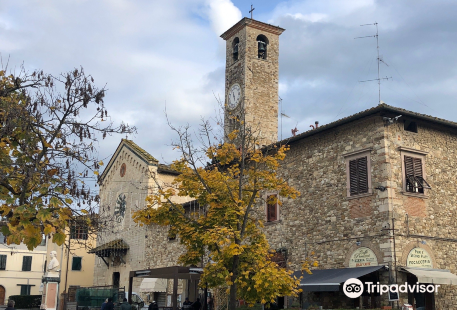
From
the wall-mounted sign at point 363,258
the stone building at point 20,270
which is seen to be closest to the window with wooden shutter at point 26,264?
the stone building at point 20,270

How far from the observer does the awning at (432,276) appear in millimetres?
14258

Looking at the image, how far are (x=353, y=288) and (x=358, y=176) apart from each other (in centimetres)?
364

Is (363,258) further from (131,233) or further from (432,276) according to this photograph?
(131,233)

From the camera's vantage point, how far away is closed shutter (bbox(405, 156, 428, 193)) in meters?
15.8

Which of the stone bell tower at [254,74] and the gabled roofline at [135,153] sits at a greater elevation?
the stone bell tower at [254,74]

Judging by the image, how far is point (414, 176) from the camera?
1595cm

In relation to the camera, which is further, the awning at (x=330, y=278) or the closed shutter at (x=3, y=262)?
the closed shutter at (x=3, y=262)

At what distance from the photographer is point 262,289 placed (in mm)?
11484

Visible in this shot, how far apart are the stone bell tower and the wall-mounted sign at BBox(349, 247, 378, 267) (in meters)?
12.3

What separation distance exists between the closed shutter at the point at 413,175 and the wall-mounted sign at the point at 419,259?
6.30 feet

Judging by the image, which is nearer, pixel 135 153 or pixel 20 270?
pixel 135 153

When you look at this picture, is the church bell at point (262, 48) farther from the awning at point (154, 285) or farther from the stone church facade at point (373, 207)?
the awning at point (154, 285)

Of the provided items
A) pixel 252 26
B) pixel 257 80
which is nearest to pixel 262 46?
pixel 252 26

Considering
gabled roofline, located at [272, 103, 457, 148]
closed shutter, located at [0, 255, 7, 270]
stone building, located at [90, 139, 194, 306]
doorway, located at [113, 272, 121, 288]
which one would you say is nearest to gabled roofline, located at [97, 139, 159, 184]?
stone building, located at [90, 139, 194, 306]
